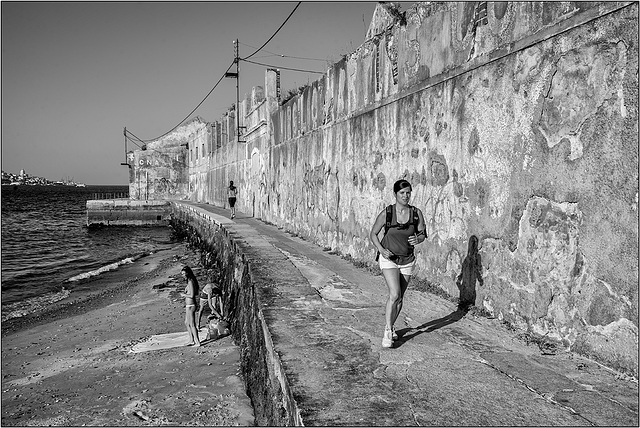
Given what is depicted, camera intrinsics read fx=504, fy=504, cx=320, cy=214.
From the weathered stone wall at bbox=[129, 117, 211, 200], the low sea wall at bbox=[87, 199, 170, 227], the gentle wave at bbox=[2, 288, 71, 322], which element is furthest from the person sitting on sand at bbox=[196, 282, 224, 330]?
the weathered stone wall at bbox=[129, 117, 211, 200]

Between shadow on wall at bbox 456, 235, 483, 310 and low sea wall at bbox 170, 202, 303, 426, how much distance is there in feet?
7.29

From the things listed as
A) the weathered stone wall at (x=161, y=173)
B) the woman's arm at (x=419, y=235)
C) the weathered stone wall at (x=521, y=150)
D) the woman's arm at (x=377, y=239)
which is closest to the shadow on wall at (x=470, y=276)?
the weathered stone wall at (x=521, y=150)

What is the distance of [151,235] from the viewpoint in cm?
3412

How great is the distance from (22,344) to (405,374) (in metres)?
9.37

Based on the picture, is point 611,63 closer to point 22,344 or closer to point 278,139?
point 22,344

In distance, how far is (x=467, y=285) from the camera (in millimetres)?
5574

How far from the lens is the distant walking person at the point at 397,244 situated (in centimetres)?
434

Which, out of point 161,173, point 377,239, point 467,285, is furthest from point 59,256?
point 377,239

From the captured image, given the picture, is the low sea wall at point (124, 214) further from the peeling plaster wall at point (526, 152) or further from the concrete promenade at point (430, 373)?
the concrete promenade at point (430, 373)

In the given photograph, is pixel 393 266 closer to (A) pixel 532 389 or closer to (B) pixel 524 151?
(A) pixel 532 389

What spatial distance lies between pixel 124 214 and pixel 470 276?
38084 millimetres

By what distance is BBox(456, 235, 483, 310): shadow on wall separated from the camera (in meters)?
5.38

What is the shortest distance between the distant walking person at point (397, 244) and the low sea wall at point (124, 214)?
3754 cm

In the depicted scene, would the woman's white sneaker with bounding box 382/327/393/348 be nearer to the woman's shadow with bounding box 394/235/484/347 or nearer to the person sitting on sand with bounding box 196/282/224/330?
the woman's shadow with bounding box 394/235/484/347
